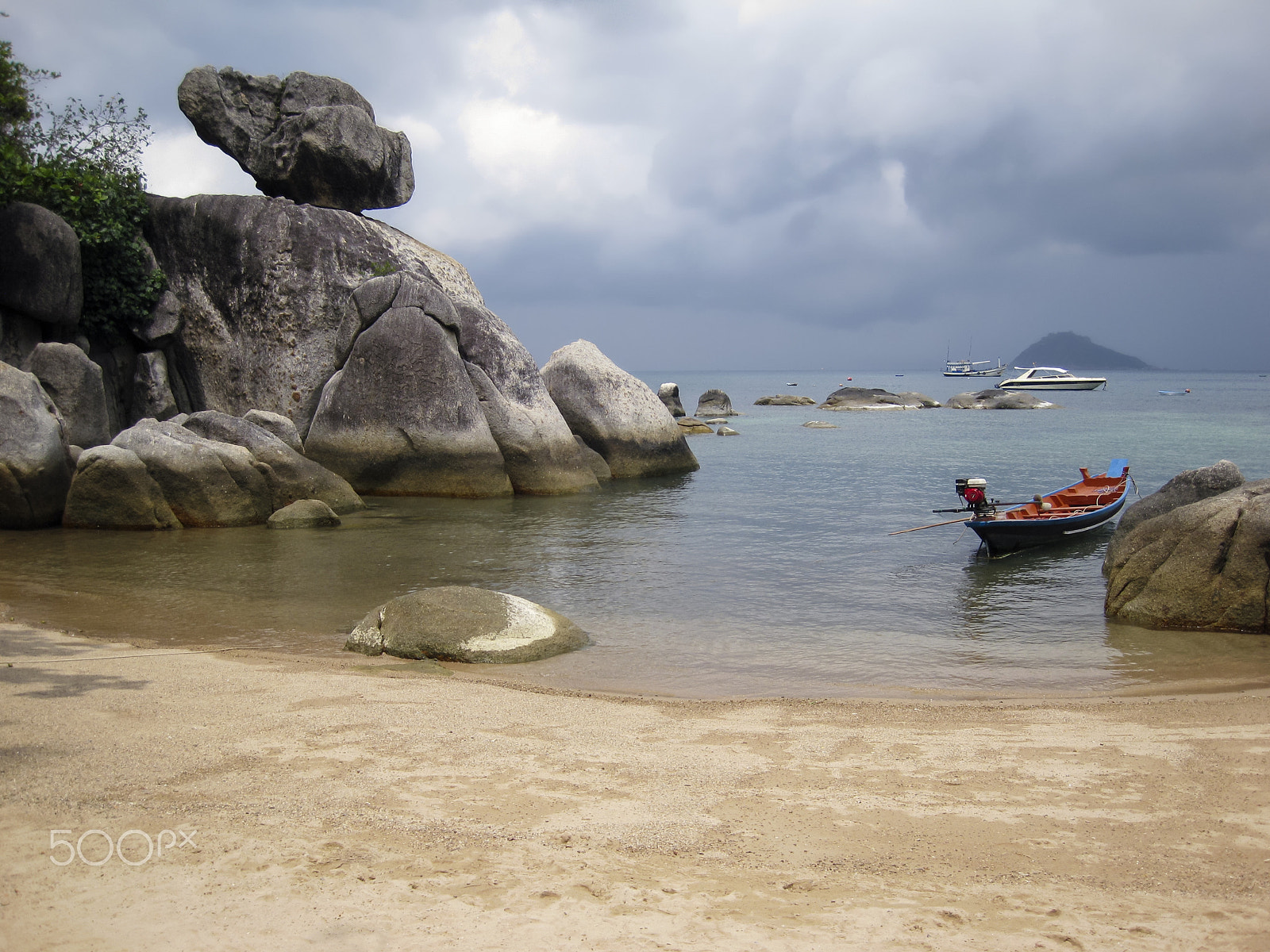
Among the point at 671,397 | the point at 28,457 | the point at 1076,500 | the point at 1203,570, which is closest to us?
the point at 1203,570

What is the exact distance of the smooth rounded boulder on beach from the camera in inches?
633

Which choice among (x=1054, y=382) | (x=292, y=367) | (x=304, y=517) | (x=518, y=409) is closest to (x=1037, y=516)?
(x=518, y=409)

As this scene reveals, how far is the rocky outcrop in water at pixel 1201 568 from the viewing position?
991cm

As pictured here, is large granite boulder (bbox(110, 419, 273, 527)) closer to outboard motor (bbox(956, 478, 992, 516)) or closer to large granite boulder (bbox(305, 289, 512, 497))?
large granite boulder (bbox(305, 289, 512, 497))

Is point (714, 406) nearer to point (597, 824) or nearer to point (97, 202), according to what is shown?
point (97, 202)

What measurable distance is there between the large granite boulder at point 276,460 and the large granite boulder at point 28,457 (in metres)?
2.58

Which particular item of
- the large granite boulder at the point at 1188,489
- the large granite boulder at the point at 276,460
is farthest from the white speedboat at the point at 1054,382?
the large granite boulder at the point at 276,460

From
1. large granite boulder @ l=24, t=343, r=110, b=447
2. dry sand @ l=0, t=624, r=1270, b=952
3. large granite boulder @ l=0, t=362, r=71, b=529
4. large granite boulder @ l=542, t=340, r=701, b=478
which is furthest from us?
large granite boulder @ l=542, t=340, r=701, b=478

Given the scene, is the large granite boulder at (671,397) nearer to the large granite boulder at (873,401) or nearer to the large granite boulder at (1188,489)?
the large granite boulder at (873,401)

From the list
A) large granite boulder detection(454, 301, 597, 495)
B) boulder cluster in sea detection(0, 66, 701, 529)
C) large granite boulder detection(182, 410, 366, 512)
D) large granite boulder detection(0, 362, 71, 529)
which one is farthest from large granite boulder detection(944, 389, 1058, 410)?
large granite boulder detection(0, 362, 71, 529)

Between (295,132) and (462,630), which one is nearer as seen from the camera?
(462,630)

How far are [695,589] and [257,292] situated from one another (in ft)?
51.8

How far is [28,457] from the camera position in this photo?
48.0 feet

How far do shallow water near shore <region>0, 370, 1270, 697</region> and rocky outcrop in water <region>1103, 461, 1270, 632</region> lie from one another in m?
0.31
